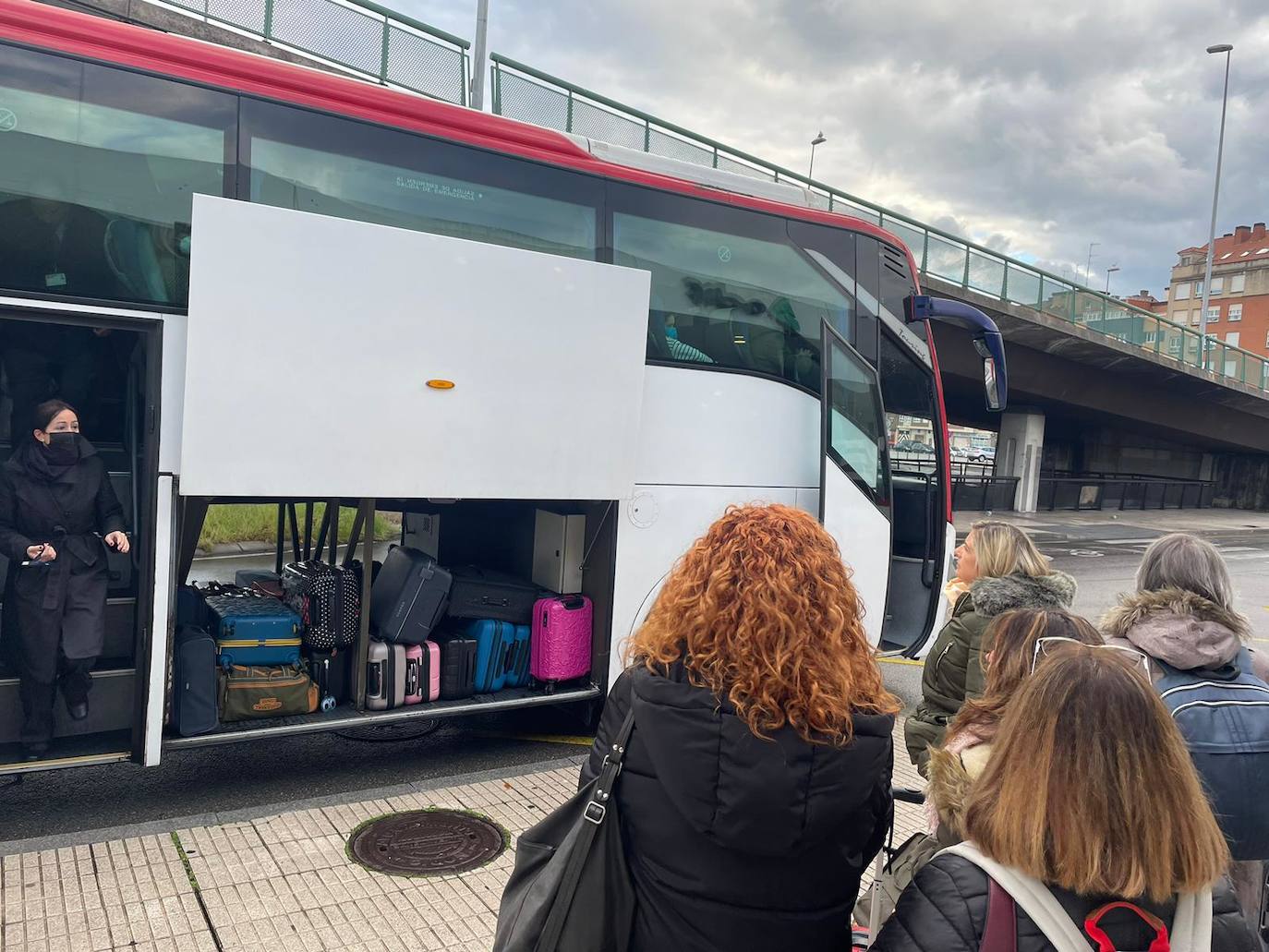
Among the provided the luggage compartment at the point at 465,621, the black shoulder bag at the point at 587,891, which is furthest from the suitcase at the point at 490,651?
the black shoulder bag at the point at 587,891

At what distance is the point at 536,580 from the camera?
6441 mm

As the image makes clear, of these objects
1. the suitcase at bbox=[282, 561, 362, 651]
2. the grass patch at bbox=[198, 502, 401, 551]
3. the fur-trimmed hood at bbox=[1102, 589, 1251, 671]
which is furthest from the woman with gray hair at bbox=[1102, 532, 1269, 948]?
the grass patch at bbox=[198, 502, 401, 551]

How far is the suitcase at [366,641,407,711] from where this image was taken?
5363 mm

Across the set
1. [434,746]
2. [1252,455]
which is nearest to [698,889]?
[434,746]

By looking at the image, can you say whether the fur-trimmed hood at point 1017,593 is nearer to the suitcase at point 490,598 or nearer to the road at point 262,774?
the road at point 262,774

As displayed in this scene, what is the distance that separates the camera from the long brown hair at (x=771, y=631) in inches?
72.4

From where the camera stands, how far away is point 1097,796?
1544 mm

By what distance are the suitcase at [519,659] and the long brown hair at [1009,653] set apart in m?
3.61

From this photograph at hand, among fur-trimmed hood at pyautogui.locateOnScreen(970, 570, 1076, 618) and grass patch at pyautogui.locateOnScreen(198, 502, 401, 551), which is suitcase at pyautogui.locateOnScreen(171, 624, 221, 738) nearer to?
fur-trimmed hood at pyautogui.locateOnScreen(970, 570, 1076, 618)

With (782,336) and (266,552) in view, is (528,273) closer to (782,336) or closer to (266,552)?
(782,336)

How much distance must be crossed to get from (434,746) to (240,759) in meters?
1.18

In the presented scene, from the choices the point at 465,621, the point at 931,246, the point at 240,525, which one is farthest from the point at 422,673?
the point at 931,246

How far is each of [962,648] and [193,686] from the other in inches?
146

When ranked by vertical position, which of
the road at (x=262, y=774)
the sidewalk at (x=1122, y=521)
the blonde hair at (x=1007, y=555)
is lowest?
the road at (x=262, y=774)
